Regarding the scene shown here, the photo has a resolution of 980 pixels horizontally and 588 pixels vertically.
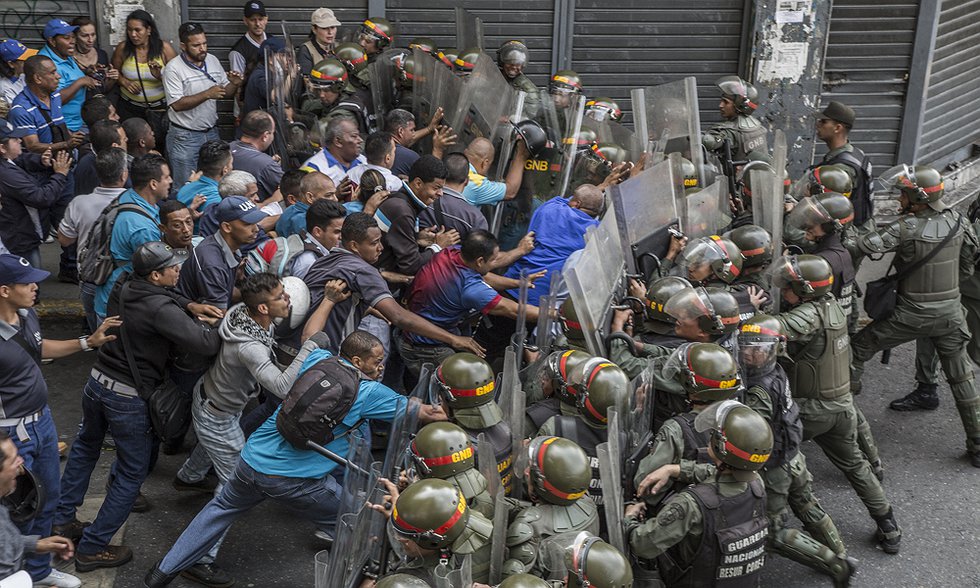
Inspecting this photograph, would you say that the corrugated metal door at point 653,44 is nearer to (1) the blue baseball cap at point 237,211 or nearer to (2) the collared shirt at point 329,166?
(2) the collared shirt at point 329,166

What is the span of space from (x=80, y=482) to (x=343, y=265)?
1781mm

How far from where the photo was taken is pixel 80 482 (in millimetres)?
5445

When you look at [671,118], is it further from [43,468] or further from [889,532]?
[43,468]

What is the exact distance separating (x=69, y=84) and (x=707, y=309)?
19.4 ft

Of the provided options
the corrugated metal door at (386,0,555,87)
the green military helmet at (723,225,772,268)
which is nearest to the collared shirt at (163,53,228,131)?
the corrugated metal door at (386,0,555,87)

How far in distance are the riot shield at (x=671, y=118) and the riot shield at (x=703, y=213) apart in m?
0.68

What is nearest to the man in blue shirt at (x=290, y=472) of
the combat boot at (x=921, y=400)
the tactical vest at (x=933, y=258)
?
the tactical vest at (x=933, y=258)

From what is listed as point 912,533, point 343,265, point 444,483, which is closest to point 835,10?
point 912,533

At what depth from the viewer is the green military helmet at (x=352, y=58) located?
8.59 m

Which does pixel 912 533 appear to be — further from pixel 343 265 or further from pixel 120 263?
pixel 120 263

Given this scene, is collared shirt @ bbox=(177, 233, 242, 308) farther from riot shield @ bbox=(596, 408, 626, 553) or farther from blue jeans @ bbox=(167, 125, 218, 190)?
blue jeans @ bbox=(167, 125, 218, 190)

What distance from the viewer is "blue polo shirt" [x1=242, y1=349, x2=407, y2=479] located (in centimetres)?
482

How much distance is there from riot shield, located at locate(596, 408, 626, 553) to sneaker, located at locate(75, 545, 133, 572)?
8.85 feet

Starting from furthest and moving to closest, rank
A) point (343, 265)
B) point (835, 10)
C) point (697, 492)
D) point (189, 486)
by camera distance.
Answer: point (835, 10) → point (189, 486) → point (343, 265) → point (697, 492)
